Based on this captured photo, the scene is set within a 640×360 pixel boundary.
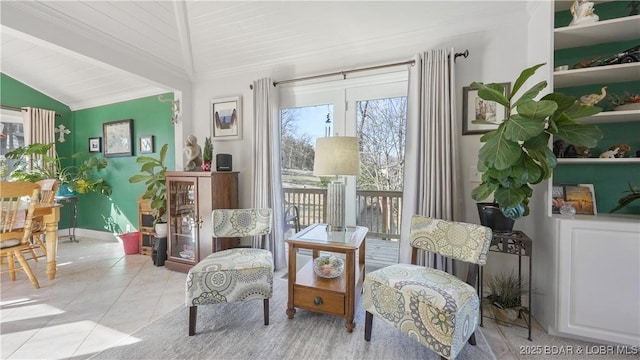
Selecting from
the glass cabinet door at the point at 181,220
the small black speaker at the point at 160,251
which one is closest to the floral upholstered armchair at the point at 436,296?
the glass cabinet door at the point at 181,220

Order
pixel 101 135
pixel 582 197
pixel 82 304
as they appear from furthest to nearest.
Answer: pixel 101 135 → pixel 82 304 → pixel 582 197

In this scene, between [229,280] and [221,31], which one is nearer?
[229,280]

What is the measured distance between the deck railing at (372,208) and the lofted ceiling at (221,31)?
137 cm

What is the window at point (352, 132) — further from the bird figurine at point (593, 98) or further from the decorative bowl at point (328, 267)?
the bird figurine at point (593, 98)

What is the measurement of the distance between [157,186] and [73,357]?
75.3 inches

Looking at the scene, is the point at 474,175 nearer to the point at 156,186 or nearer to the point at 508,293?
the point at 508,293

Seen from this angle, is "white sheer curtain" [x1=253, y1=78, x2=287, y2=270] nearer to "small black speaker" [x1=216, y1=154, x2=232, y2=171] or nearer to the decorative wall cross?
"small black speaker" [x1=216, y1=154, x2=232, y2=171]

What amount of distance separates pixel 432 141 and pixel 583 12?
1.20 m

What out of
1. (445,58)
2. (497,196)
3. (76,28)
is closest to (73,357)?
(76,28)

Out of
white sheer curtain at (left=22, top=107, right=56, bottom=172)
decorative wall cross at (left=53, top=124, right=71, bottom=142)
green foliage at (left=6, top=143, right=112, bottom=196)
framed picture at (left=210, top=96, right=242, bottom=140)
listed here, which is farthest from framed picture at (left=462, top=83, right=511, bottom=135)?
decorative wall cross at (left=53, top=124, right=71, bottom=142)

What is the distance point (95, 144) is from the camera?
4020 mm

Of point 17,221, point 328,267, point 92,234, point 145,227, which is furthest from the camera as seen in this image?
point 92,234

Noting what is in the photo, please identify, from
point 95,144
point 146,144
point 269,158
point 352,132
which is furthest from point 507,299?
point 95,144

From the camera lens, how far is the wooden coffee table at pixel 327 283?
1645 millimetres
